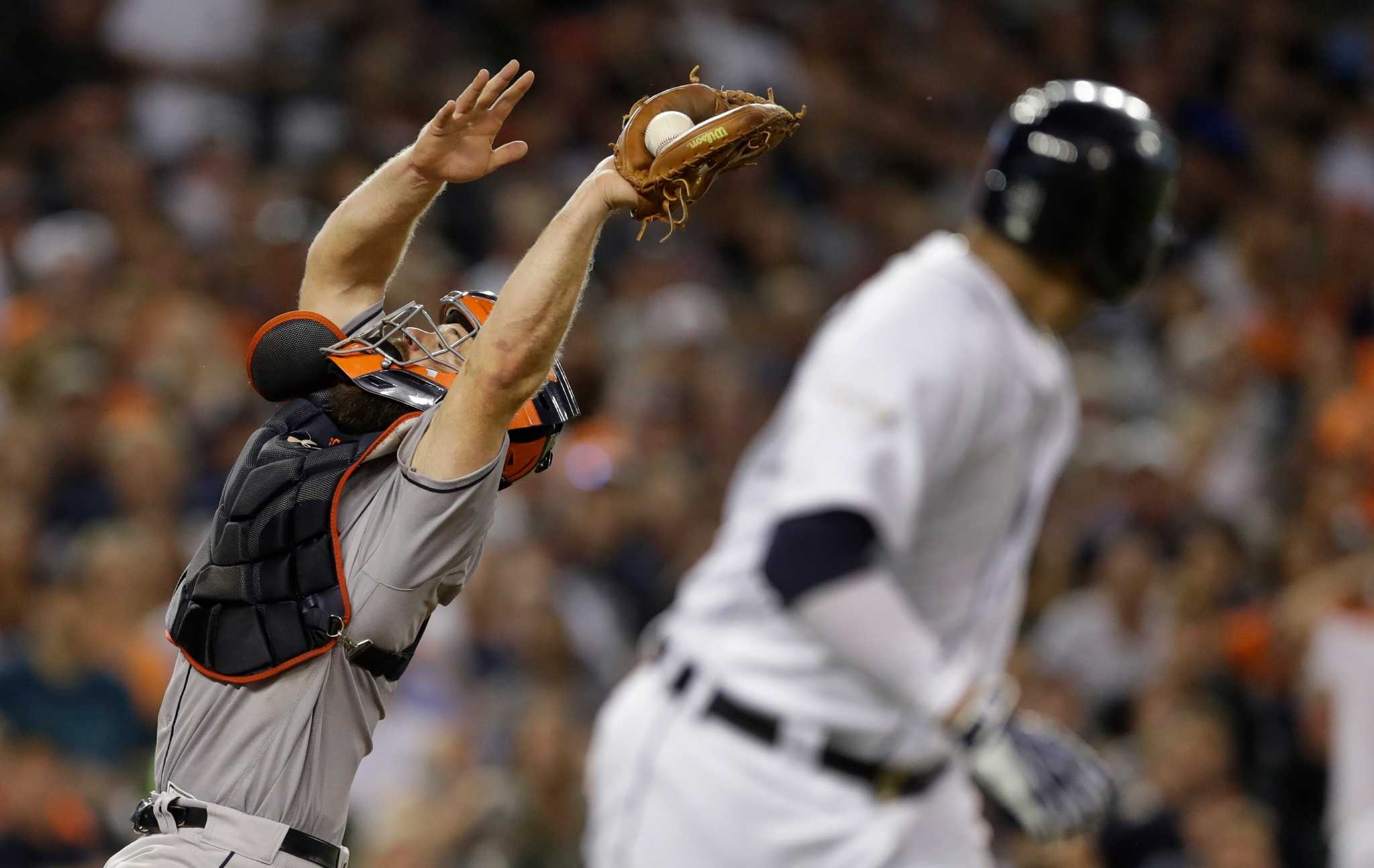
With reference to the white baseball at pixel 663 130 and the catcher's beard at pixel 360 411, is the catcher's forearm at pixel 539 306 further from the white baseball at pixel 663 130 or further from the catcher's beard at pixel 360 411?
the catcher's beard at pixel 360 411

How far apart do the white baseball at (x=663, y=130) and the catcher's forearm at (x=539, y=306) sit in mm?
116

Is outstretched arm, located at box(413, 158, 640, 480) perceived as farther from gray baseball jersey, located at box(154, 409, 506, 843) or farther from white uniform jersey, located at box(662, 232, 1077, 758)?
white uniform jersey, located at box(662, 232, 1077, 758)

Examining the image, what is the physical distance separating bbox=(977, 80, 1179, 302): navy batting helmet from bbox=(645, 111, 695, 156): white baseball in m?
0.54

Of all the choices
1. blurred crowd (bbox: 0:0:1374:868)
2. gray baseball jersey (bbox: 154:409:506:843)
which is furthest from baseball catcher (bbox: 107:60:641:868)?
blurred crowd (bbox: 0:0:1374:868)

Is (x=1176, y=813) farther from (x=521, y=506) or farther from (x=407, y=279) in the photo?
(x=407, y=279)

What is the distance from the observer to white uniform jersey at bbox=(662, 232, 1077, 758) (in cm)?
266

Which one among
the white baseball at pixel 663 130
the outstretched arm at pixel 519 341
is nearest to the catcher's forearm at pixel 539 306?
the outstretched arm at pixel 519 341

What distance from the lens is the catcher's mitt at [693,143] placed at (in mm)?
2732

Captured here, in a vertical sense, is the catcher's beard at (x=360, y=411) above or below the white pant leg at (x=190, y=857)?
above

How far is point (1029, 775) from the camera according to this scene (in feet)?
9.06

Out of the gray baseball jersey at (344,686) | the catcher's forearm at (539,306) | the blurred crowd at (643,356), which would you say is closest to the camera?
the catcher's forearm at (539,306)

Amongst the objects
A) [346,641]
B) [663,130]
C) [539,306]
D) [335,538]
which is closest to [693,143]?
[663,130]

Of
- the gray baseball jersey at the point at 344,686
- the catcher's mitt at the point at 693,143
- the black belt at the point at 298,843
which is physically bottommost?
the black belt at the point at 298,843

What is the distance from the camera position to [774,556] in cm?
262
